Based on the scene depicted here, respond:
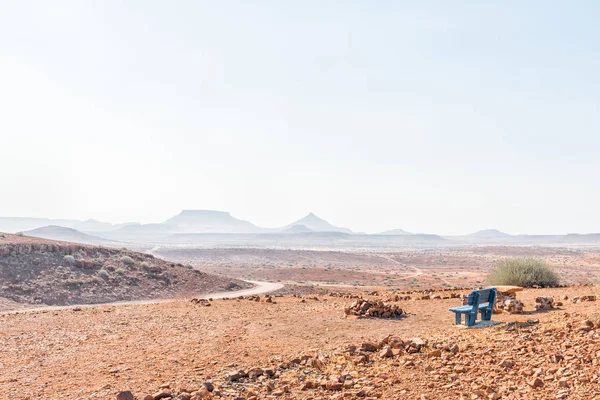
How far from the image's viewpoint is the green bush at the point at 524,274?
2297 cm

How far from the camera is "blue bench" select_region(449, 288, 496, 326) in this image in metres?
12.4

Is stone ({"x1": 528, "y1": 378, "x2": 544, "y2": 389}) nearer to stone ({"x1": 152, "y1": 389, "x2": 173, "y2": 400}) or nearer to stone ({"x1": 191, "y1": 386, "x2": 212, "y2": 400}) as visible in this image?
stone ({"x1": 191, "y1": 386, "x2": 212, "y2": 400})

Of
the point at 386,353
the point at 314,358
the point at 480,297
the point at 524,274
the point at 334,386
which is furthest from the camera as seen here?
the point at 524,274

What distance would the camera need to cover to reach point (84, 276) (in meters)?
40.8

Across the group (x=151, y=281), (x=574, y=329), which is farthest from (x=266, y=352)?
(x=151, y=281)

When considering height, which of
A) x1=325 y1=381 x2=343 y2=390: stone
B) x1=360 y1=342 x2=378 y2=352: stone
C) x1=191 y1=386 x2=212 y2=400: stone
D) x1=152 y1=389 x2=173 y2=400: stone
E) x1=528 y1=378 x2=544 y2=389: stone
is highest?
x1=528 y1=378 x2=544 y2=389: stone

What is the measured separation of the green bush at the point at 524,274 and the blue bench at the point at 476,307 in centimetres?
1050

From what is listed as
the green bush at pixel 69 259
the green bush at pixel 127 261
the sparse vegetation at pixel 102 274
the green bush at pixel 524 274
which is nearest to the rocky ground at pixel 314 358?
the green bush at pixel 524 274

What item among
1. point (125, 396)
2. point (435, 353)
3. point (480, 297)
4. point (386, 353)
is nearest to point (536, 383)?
point (435, 353)

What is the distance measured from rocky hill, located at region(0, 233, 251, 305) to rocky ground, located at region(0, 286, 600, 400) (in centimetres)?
2157

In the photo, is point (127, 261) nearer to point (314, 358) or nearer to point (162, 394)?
point (314, 358)

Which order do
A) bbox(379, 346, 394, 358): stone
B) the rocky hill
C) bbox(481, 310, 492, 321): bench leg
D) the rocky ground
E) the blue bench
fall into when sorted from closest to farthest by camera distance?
the rocky ground, bbox(379, 346, 394, 358): stone, the blue bench, bbox(481, 310, 492, 321): bench leg, the rocky hill

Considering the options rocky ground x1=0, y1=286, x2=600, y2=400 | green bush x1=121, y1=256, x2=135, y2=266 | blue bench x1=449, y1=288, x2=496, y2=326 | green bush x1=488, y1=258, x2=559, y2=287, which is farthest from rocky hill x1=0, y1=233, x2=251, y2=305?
blue bench x1=449, y1=288, x2=496, y2=326

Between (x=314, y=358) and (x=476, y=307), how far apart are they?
204 inches
